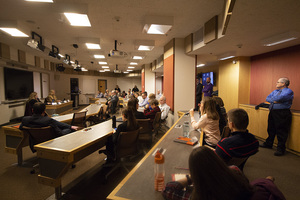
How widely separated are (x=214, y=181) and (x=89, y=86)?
15411 millimetres

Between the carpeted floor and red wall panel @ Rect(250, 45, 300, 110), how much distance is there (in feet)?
6.45

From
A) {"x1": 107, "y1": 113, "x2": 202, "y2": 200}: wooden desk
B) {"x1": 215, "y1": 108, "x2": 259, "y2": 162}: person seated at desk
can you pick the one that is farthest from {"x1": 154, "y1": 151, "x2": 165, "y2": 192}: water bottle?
{"x1": 215, "y1": 108, "x2": 259, "y2": 162}: person seated at desk

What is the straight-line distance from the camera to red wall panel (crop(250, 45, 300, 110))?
4078mm

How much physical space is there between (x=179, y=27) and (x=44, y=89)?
30.5 feet

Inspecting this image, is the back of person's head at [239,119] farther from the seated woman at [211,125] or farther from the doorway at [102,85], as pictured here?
the doorway at [102,85]

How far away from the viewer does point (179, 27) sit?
4262 millimetres

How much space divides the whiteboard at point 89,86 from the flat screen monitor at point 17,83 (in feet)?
20.3

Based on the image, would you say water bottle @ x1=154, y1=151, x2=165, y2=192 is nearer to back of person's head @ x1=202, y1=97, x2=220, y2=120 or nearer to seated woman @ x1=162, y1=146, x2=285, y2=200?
seated woman @ x1=162, y1=146, x2=285, y2=200

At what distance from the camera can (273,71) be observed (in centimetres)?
468

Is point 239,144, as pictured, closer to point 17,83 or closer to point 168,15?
point 168,15

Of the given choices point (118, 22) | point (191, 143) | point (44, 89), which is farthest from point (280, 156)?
point (44, 89)

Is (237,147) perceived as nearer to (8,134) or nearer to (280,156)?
(280,156)

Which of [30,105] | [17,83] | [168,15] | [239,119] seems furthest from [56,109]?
[239,119]

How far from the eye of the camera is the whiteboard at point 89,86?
14.4m
